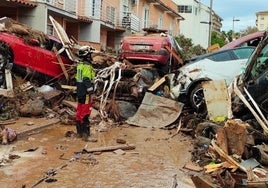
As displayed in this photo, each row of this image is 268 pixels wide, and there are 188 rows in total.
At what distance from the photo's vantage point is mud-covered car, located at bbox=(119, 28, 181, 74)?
14.5m

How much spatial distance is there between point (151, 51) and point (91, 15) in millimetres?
14798

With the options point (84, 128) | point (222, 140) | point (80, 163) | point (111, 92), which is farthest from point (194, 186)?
point (111, 92)

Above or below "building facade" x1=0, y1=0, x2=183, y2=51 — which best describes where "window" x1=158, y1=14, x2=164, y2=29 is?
above

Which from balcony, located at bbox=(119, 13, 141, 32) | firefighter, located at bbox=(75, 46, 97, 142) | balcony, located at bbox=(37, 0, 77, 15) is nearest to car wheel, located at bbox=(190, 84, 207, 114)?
firefighter, located at bbox=(75, 46, 97, 142)

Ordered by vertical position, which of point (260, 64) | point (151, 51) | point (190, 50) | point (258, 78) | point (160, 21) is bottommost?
point (258, 78)

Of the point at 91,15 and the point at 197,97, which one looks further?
the point at 91,15

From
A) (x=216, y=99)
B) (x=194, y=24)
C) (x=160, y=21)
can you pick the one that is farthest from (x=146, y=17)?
(x=216, y=99)

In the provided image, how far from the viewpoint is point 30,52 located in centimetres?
1284

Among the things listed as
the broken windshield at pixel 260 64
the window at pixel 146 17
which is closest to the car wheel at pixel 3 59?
the broken windshield at pixel 260 64

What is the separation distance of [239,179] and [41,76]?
846 cm

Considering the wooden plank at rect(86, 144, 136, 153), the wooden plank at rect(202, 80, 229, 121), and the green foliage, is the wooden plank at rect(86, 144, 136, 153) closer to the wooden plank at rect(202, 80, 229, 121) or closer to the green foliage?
the wooden plank at rect(202, 80, 229, 121)

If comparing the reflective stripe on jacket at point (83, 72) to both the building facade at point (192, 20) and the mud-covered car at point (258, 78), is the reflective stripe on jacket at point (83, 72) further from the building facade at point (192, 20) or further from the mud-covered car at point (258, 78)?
the building facade at point (192, 20)

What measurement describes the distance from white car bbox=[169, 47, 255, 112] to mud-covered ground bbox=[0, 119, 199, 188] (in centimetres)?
183

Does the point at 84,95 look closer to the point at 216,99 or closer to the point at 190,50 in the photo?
the point at 216,99
